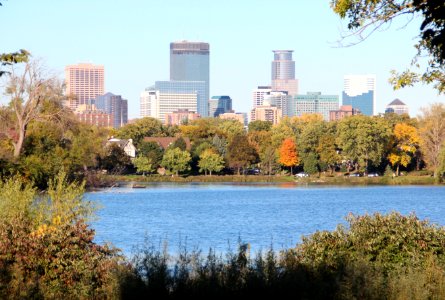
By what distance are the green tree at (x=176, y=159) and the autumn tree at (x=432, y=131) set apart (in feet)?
78.0

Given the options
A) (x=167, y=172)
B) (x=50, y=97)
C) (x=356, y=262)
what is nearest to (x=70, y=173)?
(x=50, y=97)

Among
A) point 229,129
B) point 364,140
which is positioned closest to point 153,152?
point 364,140

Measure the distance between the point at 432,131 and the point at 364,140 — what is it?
313 inches

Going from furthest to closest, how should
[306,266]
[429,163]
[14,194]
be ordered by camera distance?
[429,163] → [14,194] → [306,266]

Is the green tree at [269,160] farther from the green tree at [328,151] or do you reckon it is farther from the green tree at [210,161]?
the green tree at [328,151]

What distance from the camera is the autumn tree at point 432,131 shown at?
77.8 metres

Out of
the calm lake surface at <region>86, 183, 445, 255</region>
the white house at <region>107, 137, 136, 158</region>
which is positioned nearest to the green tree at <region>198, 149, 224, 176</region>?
the white house at <region>107, 137, 136, 158</region>

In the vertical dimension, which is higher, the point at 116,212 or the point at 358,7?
the point at 358,7

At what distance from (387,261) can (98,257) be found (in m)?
4.06

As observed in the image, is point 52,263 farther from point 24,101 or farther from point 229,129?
point 229,129

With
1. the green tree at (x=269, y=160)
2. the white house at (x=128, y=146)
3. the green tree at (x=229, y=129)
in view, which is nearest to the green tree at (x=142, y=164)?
the white house at (x=128, y=146)

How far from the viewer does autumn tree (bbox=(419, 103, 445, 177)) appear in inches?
3063

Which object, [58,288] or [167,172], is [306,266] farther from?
→ [167,172]

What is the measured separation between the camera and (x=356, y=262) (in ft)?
38.8
